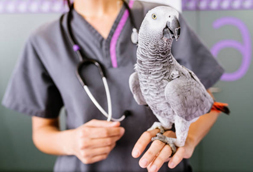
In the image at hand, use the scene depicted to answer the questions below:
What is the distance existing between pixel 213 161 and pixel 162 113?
13 cm

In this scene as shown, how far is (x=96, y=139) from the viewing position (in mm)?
380

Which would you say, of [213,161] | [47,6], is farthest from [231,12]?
[47,6]

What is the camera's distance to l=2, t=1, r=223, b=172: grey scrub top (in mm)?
274

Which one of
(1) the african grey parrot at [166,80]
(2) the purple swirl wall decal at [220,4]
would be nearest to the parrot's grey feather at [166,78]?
(1) the african grey parrot at [166,80]

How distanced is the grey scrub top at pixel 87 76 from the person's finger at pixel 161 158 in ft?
0.16

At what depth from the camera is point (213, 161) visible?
0.91 feet

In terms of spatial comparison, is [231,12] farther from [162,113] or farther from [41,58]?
[41,58]

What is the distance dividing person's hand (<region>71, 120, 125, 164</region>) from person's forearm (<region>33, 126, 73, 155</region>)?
0.20 ft

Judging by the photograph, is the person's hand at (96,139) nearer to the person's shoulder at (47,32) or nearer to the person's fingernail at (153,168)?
the person's fingernail at (153,168)

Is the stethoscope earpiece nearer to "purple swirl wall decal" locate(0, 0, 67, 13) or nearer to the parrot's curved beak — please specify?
the parrot's curved beak

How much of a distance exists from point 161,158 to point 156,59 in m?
0.11

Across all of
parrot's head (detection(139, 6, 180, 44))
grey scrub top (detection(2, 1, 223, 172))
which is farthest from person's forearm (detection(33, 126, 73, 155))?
parrot's head (detection(139, 6, 180, 44))

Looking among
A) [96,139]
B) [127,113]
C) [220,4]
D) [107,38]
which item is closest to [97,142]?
[96,139]

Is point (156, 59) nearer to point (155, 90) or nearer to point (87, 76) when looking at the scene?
point (155, 90)
